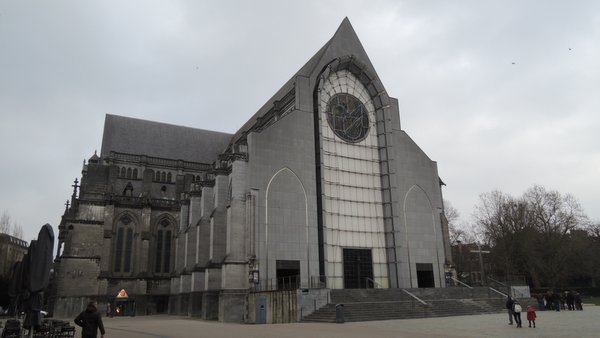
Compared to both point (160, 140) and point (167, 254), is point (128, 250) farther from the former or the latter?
point (160, 140)

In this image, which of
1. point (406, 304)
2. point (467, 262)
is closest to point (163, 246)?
point (406, 304)

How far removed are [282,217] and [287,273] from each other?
4.13m

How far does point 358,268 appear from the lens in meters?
36.3

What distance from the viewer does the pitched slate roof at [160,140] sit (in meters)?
54.9

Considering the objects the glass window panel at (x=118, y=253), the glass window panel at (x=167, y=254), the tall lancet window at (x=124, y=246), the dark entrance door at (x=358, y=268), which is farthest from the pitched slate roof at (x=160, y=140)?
the dark entrance door at (x=358, y=268)

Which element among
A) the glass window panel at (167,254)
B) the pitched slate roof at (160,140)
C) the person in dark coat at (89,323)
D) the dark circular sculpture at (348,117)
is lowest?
the person in dark coat at (89,323)

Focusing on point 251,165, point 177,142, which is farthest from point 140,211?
point 251,165

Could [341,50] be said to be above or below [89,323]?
above

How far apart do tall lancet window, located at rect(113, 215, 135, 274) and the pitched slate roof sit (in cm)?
971

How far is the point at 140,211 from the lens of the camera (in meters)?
48.8

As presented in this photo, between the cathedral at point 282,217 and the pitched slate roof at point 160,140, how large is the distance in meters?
2.84

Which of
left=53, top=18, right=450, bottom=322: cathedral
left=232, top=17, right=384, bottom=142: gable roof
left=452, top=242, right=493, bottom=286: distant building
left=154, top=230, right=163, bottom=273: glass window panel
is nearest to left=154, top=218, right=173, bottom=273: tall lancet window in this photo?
left=154, top=230, right=163, bottom=273: glass window panel

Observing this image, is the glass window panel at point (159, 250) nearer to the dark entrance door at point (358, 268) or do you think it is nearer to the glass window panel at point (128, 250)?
the glass window panel at point (128, 250)

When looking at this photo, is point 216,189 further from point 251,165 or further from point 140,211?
point 140,211
